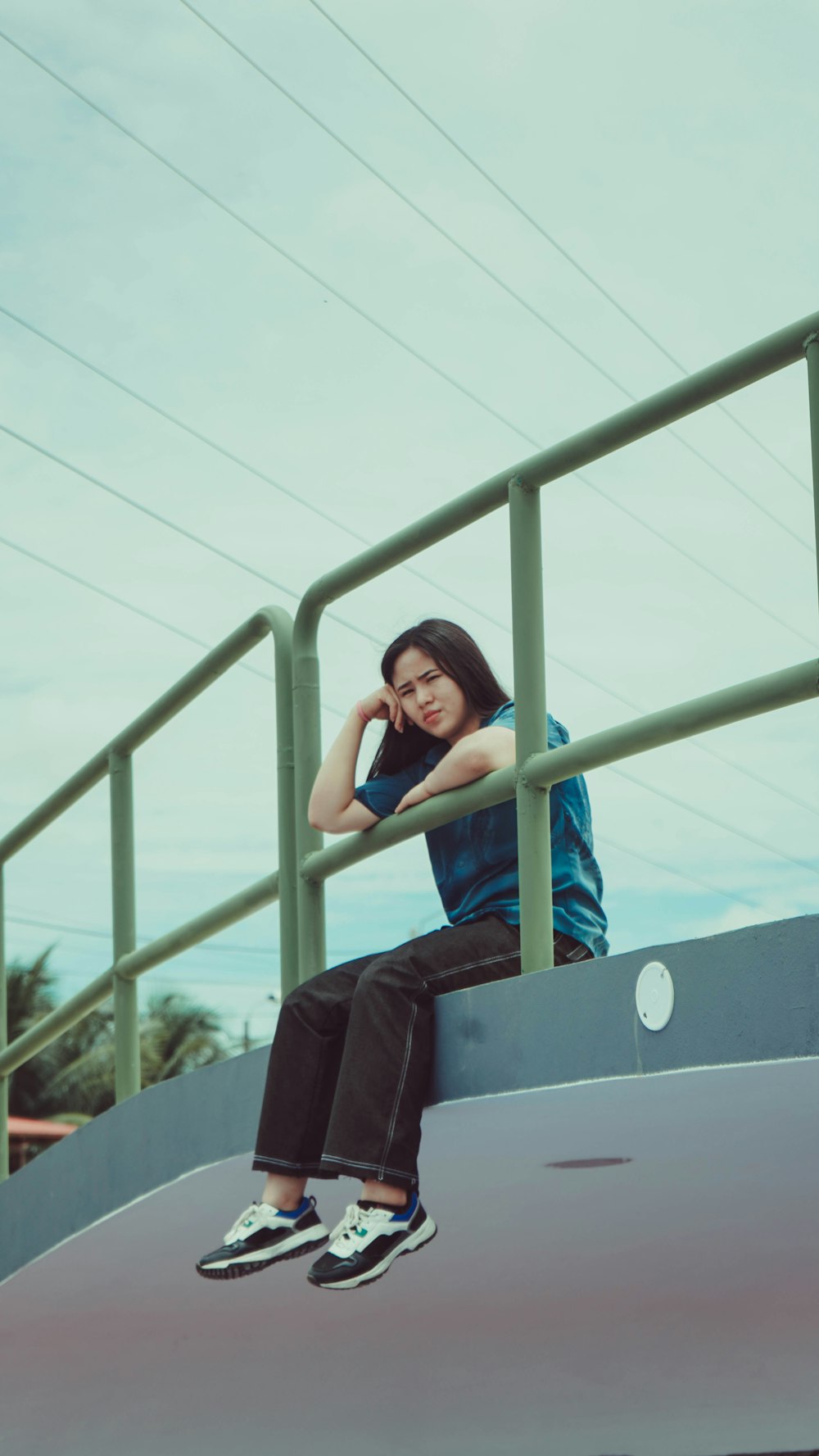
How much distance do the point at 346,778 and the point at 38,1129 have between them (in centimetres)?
2602

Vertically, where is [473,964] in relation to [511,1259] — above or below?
above

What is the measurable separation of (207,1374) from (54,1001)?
2528 cm

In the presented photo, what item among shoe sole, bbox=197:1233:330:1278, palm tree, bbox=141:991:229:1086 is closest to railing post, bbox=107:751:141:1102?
shoe sole, bbox=197:1233:330:1278

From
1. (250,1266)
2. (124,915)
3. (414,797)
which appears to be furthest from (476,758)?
(124,915)

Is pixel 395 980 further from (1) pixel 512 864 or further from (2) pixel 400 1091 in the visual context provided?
(1) pixel 512 864


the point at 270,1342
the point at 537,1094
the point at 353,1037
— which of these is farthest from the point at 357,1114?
the point at 270,1342

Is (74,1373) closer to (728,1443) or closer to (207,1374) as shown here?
(207,1374)

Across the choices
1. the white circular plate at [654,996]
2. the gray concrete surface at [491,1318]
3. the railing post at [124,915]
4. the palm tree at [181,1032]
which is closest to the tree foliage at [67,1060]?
the palm tree at [181,1032]

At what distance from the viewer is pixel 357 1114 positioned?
8.61 ft

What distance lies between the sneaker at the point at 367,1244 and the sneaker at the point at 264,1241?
204mm

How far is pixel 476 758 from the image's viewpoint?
280cm

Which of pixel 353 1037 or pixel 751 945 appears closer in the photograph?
pixel 751 945

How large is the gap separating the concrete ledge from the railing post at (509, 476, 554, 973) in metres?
0.15

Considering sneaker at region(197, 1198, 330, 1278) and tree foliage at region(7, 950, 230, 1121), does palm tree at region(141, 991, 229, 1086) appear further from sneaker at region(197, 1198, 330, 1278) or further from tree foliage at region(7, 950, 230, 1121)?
sneaker at region(197, 1198, 330, 1278)
